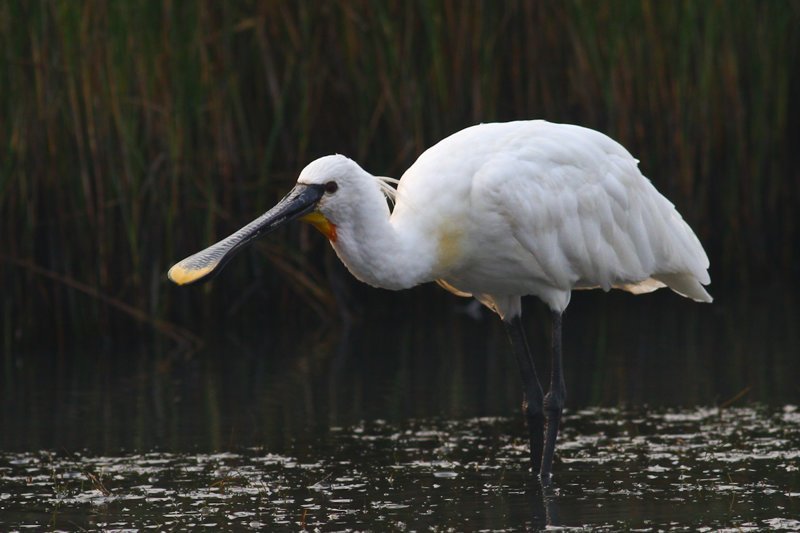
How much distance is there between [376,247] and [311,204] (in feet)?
1.02

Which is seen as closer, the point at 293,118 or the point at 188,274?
the point at 188,274

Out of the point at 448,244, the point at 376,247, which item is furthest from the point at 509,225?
the point at 376,247

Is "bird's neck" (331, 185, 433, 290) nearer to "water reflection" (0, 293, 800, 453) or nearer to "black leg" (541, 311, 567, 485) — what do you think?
"black leg" (541, 311, 567, 485)

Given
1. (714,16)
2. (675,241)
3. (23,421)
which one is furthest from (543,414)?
(714,16)

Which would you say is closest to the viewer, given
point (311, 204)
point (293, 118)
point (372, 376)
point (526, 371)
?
point (311, 204)

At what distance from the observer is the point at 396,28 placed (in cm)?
1024

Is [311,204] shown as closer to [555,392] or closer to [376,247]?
[376,247]

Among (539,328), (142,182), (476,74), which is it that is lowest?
(539,328)

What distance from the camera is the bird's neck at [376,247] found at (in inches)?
247

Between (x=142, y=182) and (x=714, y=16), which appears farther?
(x=714, y=16)

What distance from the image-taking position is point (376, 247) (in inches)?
248

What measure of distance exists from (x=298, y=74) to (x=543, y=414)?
12.6ft

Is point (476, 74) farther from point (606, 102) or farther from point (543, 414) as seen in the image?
point (543, 414)

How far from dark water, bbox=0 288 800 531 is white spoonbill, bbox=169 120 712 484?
0.46 meters
